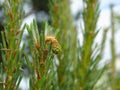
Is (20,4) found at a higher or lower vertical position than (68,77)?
higher

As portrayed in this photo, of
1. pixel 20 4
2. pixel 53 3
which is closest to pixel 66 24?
pixel 53 3

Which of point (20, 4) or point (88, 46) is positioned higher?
point (20, 4)

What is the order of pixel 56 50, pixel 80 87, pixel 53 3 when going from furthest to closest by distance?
pixel 53 3 → pixel 80 87 → pixel 56 50

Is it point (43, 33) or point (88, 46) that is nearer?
point (43, 33)

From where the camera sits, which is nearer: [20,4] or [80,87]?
[20,4]

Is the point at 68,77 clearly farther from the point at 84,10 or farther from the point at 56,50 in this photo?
the point at 56,50

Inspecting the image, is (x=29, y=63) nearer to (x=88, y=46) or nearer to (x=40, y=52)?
(x=40, y=52)

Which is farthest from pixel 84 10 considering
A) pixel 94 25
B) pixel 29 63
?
pixel 29 63

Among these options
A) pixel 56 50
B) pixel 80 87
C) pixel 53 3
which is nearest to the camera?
pixel 56 50
